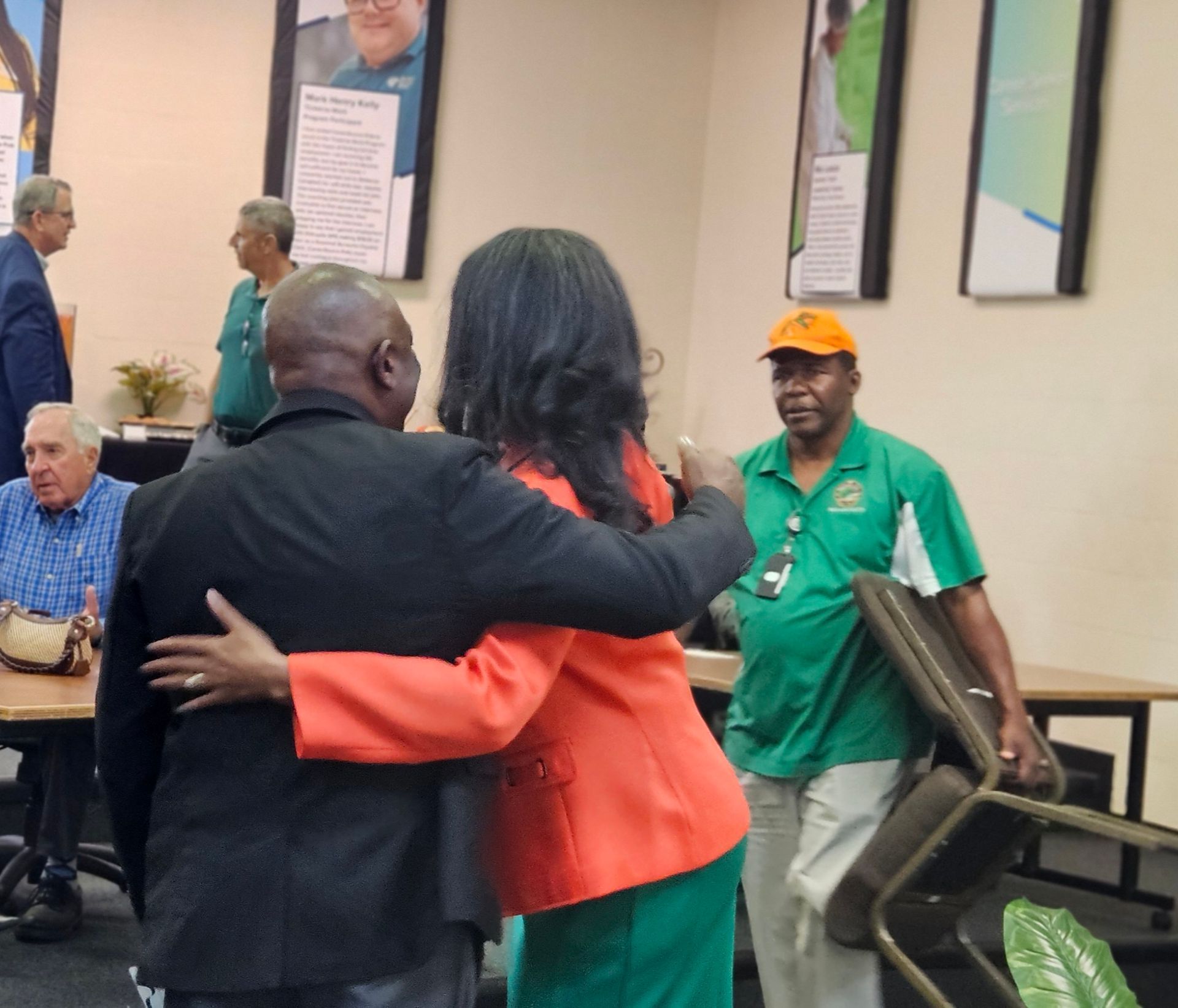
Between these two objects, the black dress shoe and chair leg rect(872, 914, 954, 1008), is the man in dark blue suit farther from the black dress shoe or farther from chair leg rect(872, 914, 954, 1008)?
chair leg rect(872, 914, 954, 1008)

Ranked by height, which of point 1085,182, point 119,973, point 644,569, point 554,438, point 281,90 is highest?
point 281,90

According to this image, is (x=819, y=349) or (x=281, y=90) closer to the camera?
(x=819, y=349)

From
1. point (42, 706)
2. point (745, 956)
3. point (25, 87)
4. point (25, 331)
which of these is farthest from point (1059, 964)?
point (25, 87)

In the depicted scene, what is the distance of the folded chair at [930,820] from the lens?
8.57 ft

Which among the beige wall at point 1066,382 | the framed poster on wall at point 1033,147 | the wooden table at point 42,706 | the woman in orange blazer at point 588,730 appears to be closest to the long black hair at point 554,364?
the woman in orange blazer at point 588,730

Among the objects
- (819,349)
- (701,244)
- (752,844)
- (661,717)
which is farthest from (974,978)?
(701,244)

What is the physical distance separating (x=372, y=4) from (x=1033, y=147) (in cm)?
340

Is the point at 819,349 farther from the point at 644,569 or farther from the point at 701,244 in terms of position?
the point at 701,244

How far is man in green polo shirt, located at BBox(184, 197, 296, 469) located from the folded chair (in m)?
2.85

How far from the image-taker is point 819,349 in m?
3.03

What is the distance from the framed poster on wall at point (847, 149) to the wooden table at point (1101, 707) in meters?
2.27

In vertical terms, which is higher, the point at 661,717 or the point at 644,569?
the point at 644,569

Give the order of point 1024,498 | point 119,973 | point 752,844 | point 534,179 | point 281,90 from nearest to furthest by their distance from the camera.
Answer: point 752,844, point 119,973, point 1024,498, point 281,90, point 534,179

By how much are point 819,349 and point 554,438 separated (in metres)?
1.66
